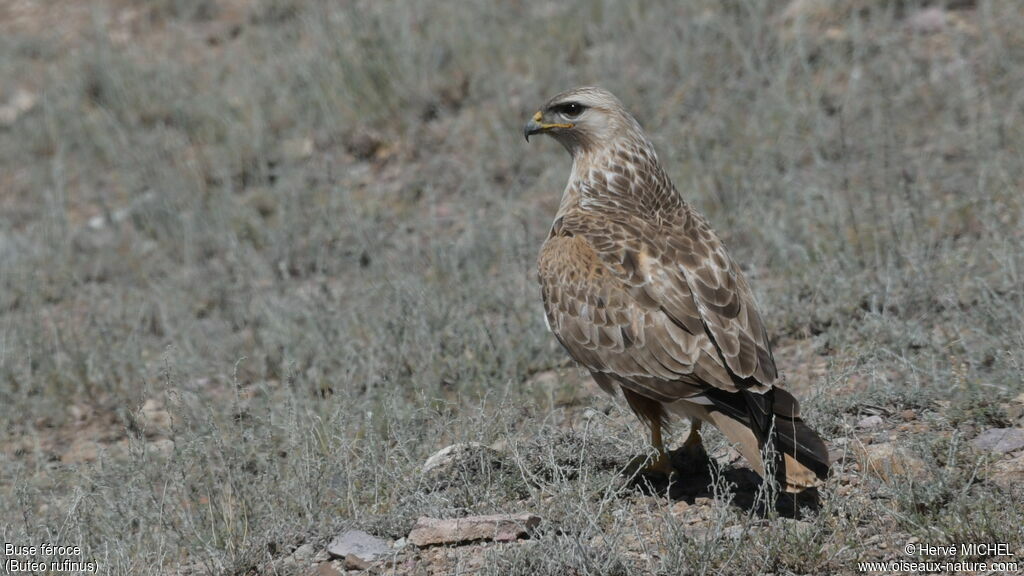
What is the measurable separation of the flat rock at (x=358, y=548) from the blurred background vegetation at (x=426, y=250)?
84 millimetres

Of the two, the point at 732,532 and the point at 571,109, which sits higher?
the point at 571,109

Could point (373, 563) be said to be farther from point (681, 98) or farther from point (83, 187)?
point (83, 187)

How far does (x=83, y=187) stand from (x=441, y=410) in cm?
536

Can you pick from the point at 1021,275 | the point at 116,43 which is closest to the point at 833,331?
the point at 1021,275

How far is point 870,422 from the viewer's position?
4953 mm

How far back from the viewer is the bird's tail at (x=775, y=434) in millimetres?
4090

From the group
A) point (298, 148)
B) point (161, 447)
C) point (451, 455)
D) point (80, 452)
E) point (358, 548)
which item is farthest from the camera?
point (298, 148)

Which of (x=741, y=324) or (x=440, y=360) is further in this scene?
(x=440, y=360)

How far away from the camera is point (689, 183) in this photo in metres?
7.85

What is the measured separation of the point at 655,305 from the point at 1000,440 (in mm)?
1524

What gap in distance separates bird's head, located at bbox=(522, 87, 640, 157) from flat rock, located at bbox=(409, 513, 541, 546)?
2.03 m

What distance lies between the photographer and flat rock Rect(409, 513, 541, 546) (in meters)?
4.29

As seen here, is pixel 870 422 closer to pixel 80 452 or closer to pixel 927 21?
pixel 80 452

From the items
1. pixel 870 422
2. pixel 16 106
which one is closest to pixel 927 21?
pixel 870 422
